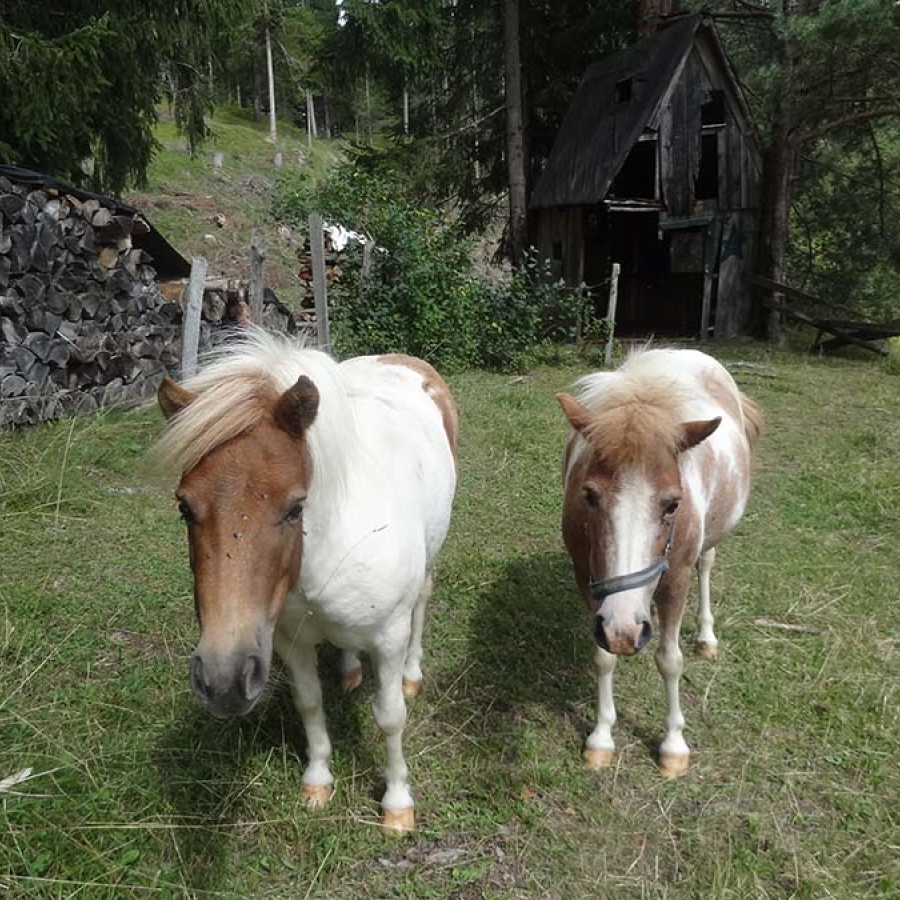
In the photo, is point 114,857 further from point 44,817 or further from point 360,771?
point 360,771

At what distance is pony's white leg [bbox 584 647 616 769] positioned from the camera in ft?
9.48

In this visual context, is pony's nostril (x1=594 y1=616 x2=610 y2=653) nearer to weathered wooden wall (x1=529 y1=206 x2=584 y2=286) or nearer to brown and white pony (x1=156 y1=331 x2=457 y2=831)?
brown and white pony (x1=156 y1=331 x2=457 y2=831)

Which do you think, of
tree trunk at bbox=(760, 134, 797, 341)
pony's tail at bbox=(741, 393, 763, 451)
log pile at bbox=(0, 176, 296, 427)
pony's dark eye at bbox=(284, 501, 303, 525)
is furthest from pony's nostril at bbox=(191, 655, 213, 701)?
tree trunk at bbox=(760, 134, 797, 341)

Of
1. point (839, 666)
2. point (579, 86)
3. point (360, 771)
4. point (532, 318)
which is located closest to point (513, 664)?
point (360, 771)

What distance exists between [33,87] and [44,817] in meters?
6.75

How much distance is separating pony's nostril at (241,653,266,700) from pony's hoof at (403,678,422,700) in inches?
65.8

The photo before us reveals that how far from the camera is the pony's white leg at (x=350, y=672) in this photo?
3.18 m

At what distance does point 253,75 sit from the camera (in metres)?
43.2

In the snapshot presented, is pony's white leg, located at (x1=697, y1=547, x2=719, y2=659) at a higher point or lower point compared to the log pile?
lower

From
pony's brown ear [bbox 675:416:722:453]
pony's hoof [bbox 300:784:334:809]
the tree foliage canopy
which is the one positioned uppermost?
the tree foliage canopy

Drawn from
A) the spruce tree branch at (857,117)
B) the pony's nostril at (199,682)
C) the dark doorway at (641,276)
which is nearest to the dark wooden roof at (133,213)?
the pony's nostril at (199,682)

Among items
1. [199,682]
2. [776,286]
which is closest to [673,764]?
[199,682]

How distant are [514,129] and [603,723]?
1313cm

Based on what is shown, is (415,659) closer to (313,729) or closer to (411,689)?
(411,689)
